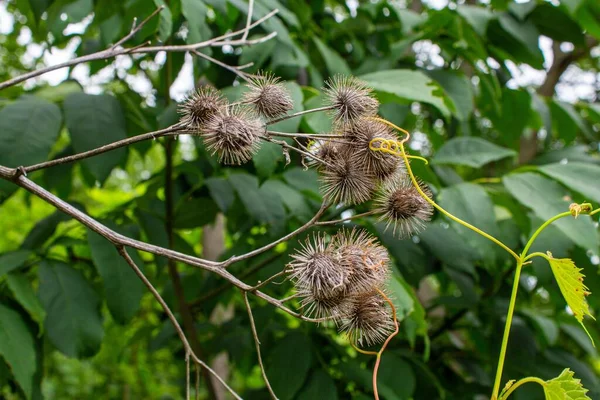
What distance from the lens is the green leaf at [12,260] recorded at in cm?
138

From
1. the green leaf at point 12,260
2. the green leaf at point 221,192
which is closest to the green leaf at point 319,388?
the green leaf at point 221,192

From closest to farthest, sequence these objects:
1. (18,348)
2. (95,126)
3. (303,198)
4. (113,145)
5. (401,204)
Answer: (113,145)
(401,204)
(18,348)
(95,126)
(303,198)

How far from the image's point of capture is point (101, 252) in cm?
145

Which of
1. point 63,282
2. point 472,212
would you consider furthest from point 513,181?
point 63,282

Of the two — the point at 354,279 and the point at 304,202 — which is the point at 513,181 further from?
the point at 354,279

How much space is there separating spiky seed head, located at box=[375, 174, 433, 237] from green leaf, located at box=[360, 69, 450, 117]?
48 centimetres

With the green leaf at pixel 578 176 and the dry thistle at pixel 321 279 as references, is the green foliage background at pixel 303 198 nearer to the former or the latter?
the green leaf at pixel 578 176

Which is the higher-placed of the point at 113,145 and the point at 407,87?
the point at 407,87

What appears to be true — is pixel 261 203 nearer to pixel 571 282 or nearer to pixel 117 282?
pixel 117 282

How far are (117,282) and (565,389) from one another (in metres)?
0.97

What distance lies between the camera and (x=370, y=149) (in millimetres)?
831

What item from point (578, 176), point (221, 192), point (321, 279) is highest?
point (221, 192)

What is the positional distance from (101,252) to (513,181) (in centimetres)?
100

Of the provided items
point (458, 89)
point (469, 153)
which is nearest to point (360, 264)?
point (469, 153)
